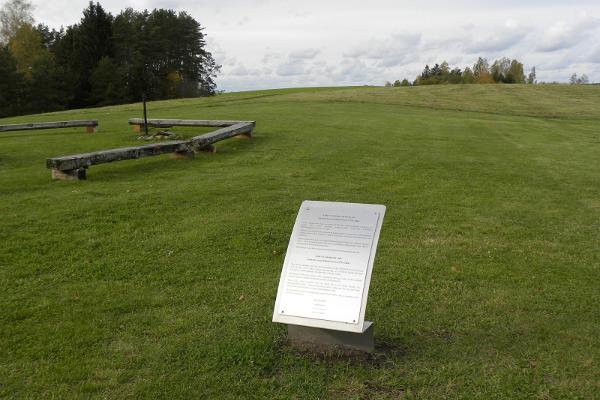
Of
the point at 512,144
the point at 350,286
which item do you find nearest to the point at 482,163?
the point at 512,144

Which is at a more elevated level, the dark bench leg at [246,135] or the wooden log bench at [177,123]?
the wooden log bench at [177,123]

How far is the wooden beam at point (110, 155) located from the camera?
9.69 meters

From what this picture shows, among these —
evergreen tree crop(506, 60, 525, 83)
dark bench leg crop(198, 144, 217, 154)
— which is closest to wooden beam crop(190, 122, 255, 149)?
dark bench leg crop(198, 144, 217, 154)

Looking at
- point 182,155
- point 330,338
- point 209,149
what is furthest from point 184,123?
point 330,338

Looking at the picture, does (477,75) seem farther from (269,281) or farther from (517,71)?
(269,281)

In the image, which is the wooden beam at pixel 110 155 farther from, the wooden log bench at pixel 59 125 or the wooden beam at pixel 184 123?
the wooden log bench at pixel 59 125

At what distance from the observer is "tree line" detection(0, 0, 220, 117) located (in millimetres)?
55250

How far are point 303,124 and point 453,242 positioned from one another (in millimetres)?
13375

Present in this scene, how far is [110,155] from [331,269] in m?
7.91

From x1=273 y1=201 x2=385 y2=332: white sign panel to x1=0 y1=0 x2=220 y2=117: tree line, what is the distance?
145 feet

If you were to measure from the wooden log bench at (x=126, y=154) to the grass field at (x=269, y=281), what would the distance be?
0.30 m

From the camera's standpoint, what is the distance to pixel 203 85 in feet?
279

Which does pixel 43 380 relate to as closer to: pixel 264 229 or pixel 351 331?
pixel 351 331

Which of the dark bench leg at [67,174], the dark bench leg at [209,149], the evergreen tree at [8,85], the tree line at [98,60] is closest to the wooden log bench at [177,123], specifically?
the dark bench leg at [209,149]
